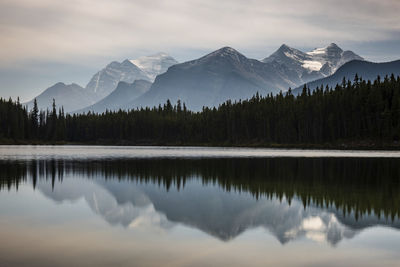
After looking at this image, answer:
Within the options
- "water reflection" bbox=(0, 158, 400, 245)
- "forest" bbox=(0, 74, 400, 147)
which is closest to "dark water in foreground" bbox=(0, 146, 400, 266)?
"water reflection" bbox=(0, 158, 400, 245)

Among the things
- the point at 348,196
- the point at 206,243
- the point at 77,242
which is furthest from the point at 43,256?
the point at 348,196

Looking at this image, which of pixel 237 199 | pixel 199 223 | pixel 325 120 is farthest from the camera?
pixel 325 120

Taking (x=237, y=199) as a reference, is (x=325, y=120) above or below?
above

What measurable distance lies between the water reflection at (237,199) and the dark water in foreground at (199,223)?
A: 0.07m

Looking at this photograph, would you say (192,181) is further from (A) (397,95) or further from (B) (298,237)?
(A) (397,95)

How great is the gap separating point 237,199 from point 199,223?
789 centimetres

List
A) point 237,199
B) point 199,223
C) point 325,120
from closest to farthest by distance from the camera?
point 199,223
point 237,199
point 325,120

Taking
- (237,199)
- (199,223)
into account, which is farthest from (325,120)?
(199,223)

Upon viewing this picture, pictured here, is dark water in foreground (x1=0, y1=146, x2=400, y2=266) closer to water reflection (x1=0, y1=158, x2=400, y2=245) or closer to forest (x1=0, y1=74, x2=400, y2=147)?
water reflection (x1=0, y1=158, x2=400, y2=245)

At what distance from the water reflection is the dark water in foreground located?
7 cm

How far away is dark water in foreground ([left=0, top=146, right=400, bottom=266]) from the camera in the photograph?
1516 centimetres

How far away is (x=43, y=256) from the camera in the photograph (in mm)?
14820

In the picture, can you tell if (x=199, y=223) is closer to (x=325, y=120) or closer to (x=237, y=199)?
(x=237, y=199)

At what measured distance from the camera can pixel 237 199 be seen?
94.3 feet
